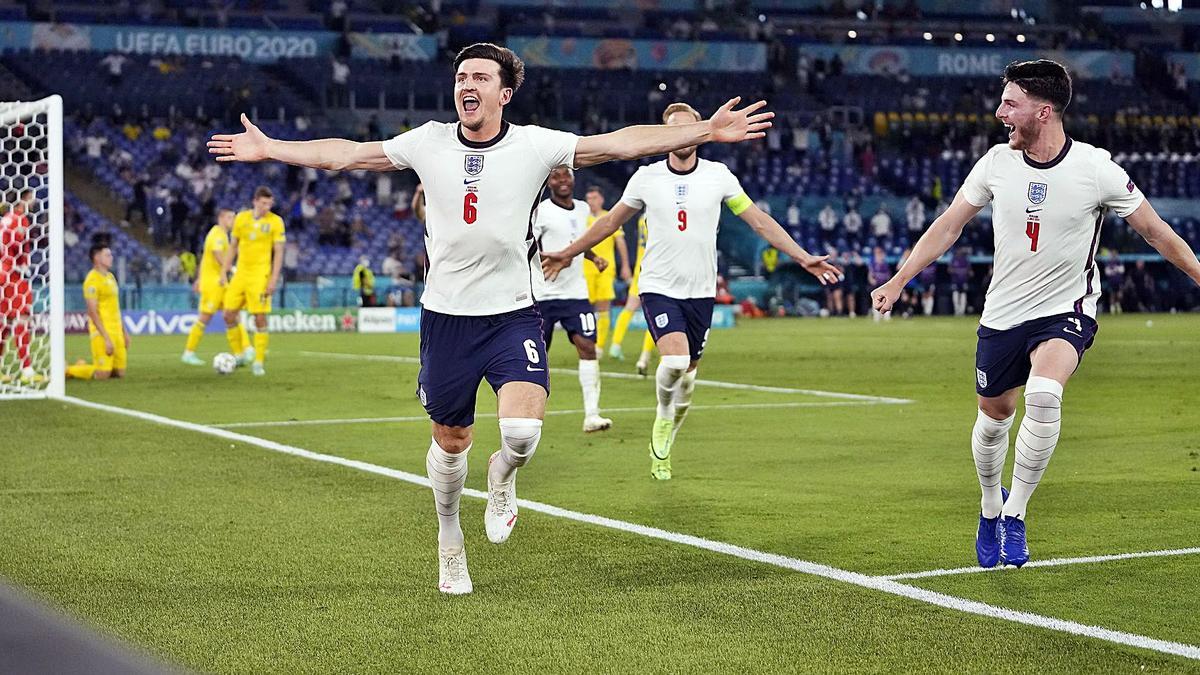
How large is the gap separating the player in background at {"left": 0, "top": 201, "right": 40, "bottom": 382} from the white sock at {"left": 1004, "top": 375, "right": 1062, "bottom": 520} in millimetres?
12510

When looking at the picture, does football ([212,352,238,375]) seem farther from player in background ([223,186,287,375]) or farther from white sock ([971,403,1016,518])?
white sock ([971,403,1016,518])

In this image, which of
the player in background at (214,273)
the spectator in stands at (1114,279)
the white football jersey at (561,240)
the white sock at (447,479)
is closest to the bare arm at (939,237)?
the white sock at (447,479)

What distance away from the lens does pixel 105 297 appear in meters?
19.1

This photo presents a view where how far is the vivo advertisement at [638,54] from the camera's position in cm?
5044

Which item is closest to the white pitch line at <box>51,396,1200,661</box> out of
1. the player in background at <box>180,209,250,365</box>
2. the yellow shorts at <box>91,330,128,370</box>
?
the yellow shorts at <box>91,330,128,370</box>

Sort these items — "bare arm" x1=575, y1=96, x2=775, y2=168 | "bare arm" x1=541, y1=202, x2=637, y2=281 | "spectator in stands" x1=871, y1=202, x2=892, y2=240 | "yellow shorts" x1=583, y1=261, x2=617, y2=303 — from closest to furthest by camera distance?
"bare arm" x1=575, y1=96, x2=775, y2=168
"bare arm" x1=541, y1=202, x2=637, y2=281
"yellow shorts" x1=583, y1=261, x2=617, y2=303
"spectator in stands" x1=871, y1=202, x2=892, y2=240

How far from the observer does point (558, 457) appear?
10.9 m

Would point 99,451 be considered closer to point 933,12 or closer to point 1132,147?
point 1132,147

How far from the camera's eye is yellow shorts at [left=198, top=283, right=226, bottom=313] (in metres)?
21.2

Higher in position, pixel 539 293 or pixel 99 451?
pixel 539 293

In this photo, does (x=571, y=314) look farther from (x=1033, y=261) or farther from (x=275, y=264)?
(x=1033, y=261)

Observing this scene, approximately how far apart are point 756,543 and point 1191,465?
14.4 ft

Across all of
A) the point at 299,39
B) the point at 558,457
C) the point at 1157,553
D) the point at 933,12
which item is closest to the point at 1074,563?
the point at 1157,553

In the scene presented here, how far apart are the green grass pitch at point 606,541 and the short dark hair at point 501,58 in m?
2.05
